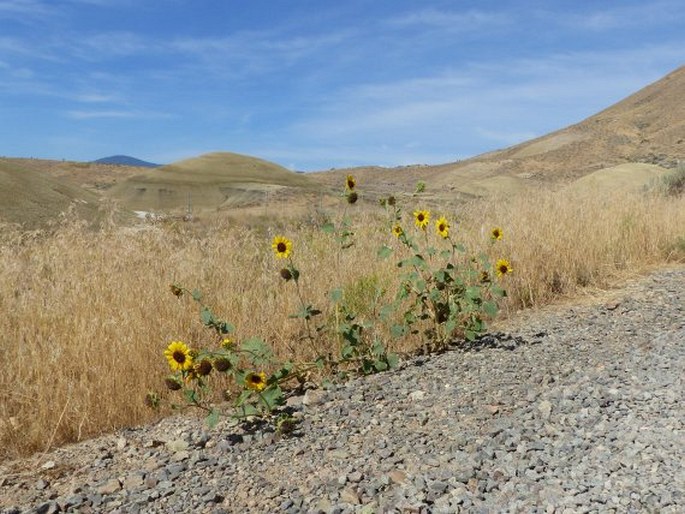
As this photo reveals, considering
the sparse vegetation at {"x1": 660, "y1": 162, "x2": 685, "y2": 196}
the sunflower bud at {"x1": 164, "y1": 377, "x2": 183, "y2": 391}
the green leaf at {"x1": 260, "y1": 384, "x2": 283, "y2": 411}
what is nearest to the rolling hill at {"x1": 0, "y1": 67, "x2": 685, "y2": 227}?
the sparse vegetation at {"x1": 660, "y1": 162, "x2": 685, "y2": 196}

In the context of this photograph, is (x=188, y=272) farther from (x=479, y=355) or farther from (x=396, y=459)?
(x=396, y=459)

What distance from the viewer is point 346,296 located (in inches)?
173

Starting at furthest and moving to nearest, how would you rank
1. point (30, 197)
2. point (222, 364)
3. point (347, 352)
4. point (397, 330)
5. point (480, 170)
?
1. point (480, 170)
2. point (30, 197)
3. point (397, 330)
4. point (347, 352)
5. point (222, 364)

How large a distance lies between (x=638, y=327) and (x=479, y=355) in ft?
3.63

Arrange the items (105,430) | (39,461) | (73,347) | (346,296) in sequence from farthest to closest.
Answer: (346,296) → (73,347) → (105,430) → (39,461)

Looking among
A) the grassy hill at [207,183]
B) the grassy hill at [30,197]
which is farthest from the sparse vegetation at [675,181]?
the grassy hill at [207,183]

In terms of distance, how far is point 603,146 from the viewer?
40.1 metres

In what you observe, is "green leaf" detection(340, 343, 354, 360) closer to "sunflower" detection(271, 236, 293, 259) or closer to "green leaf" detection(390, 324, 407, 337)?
"green leaf" detection(390, 324, 407, 337)

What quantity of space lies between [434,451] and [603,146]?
41.7 m

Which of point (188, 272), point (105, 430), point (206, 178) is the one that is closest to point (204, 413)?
point (105, 430)

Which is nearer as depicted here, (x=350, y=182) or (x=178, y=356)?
(x=178, y=356)

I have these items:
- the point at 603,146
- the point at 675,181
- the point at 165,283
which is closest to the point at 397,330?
the point at 165,283

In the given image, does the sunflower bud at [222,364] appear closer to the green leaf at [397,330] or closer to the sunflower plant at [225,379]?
the sunflower plant at [225,379]

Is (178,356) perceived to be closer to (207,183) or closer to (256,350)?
(256,350)
